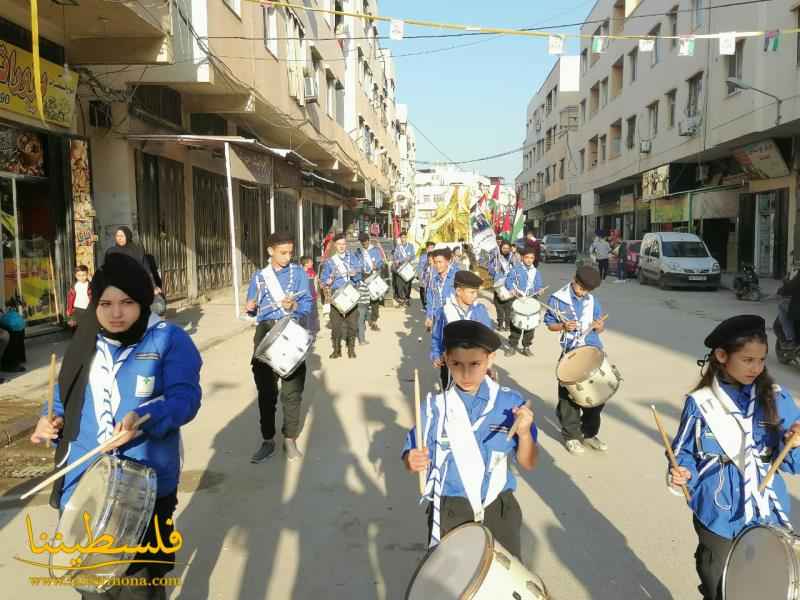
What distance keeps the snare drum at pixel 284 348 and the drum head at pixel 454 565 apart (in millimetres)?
3414

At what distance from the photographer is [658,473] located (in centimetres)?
536

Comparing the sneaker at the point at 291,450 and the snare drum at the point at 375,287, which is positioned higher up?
the snare drum at the point at 375,287

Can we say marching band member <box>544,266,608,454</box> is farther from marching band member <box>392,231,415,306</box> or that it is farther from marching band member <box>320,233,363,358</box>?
marching band member <box>392,231,415,306</box>

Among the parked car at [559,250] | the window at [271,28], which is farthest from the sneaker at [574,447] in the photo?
the parked car at [559,250]

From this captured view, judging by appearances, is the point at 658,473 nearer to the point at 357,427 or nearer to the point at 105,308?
the point at 357,427

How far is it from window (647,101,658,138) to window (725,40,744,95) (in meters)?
8.45

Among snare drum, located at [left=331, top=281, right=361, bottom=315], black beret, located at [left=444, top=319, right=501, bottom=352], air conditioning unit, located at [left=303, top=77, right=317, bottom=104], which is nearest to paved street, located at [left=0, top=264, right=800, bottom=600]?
black beret, located at [left=444, top=319, right=501, bottom=352]

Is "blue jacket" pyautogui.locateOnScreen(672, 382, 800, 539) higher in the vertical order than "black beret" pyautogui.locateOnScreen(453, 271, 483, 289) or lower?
lower

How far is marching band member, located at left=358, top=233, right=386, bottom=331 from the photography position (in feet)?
44.1

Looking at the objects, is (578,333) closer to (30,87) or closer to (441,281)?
(441,281)

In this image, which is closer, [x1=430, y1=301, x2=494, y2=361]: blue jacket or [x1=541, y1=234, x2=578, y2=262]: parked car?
[x1=430, y1=301, x2=494, y2=361]: blue jacket

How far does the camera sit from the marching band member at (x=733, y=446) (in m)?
2.69

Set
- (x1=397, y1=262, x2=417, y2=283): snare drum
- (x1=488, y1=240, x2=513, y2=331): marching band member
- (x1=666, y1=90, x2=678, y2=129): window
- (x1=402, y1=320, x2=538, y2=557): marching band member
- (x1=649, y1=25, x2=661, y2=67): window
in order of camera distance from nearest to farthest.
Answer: (x1=402, y1=320, x2=538, y2=557): marching band member, (x1=488, y1=240, x2=513, y2=331): marching band member, (x1=397, y1=262, x2=417, y2=283): snare drum, (x1=666, y1=90, x2=678, y2=129): window, (x1=649, y1=25, x2=661, y2=67): window

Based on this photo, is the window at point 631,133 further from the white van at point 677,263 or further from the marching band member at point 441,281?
the marching band member at point 441,281
